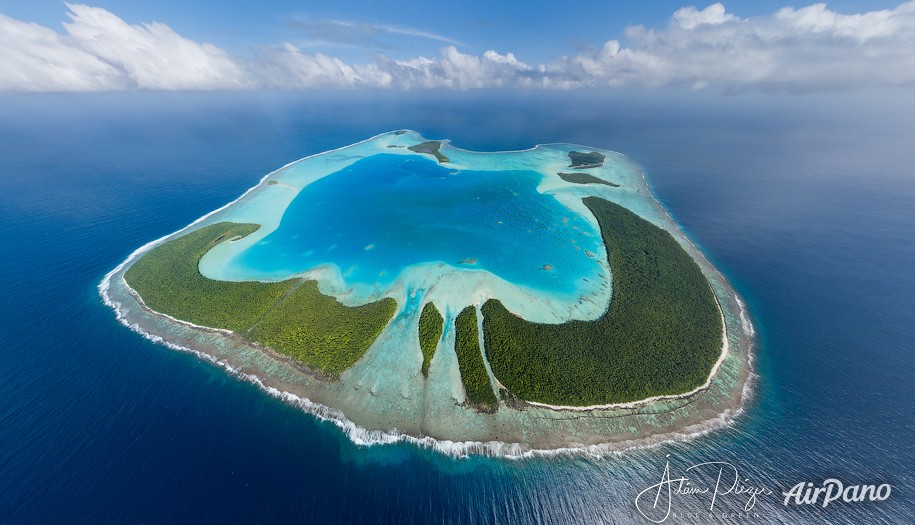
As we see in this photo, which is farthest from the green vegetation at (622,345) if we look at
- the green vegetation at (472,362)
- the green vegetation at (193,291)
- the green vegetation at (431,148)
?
the green vegetation at (431,148)

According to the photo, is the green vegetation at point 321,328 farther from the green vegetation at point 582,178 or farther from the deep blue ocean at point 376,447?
the green vegetation at point 582,178

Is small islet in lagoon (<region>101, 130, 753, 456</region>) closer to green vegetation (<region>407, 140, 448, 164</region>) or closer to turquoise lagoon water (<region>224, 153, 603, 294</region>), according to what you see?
turquoise lagoon water (<region>224, 153, 603, 294</region>)

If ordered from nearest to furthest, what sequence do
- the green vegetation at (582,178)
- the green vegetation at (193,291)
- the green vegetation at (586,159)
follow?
the green vegetation at (193,291) → the green vegetation at (582,178) → the green vegetation at (586,159)

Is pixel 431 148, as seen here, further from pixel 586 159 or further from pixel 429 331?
pixel 429 331

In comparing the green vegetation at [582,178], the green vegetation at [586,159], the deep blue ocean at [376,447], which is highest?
the green vegetation at [586,159]

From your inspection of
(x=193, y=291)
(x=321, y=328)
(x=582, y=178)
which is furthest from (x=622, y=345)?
(x=582, y=178)

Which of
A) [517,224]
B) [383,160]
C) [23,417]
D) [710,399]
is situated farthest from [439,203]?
[23,417]
